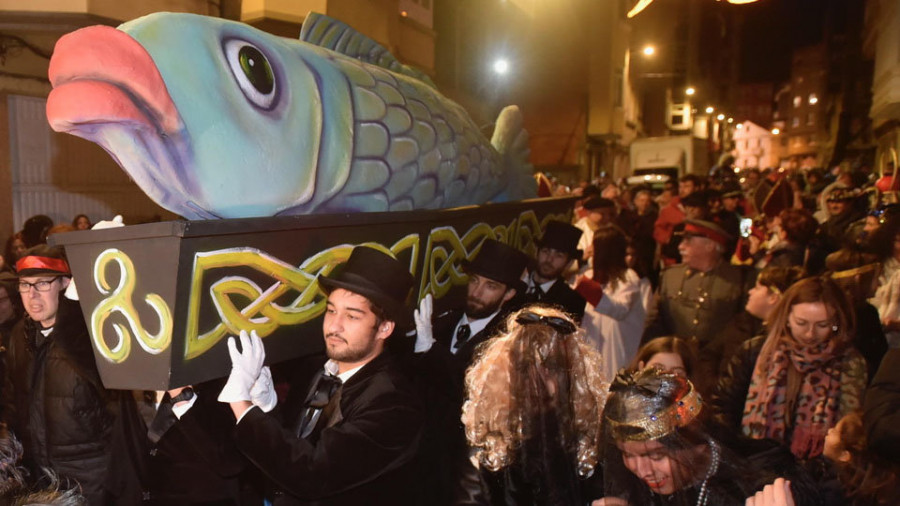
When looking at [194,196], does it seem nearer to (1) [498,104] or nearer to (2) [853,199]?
(2) [853,199]

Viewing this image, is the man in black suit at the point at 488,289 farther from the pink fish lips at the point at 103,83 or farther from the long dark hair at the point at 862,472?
the pink fish lips at the point at 103,83

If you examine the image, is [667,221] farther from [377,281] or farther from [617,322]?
[377,281]

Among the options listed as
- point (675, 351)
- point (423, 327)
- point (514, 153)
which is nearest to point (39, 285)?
point (423, 327)

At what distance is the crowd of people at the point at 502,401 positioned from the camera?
1.86m

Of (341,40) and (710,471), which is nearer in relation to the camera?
(710,471)

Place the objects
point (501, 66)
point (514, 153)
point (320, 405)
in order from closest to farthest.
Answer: point (320, 405), point (514, 153), point (501, 66)

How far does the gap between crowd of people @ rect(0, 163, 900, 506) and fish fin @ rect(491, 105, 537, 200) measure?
695 mm

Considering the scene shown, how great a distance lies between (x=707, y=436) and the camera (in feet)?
5.92

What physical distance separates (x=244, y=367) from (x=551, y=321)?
97 cm

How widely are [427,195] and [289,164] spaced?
0.95m

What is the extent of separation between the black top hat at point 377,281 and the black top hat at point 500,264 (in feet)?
3.23

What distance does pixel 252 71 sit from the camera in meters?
2.36

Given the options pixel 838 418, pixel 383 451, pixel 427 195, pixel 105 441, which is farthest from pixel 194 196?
pixel 838 418

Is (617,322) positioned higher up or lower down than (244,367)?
lower down
